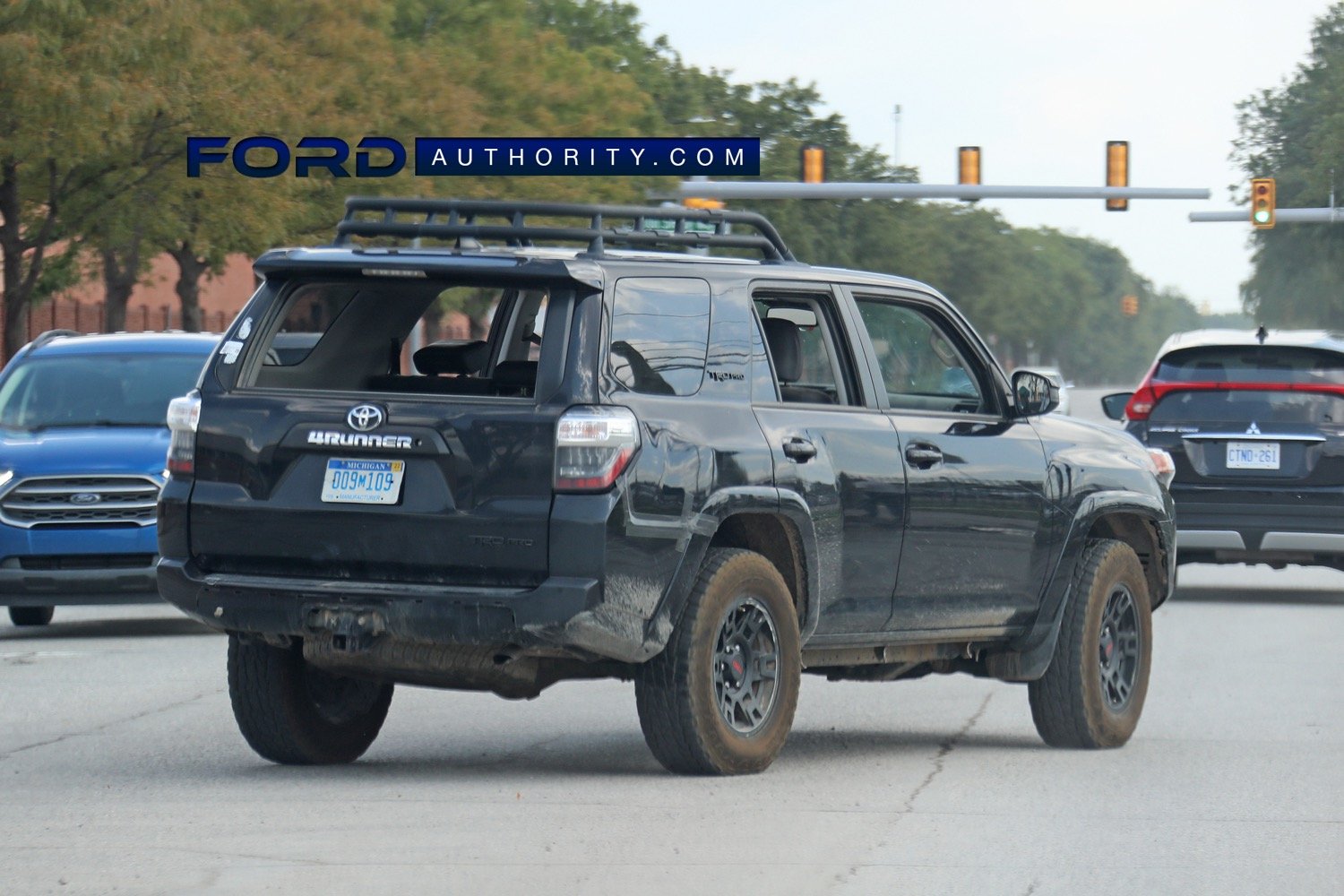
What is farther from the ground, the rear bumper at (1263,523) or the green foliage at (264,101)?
the green foliage at (264,101)

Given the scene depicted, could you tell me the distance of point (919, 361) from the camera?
9680 mm

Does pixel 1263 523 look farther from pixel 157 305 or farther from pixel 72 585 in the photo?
pixel 157 305

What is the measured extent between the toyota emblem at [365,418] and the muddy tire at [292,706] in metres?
0.89

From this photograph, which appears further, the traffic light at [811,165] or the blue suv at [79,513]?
the traffic light at [811,165]

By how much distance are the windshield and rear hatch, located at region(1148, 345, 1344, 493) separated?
6793mm

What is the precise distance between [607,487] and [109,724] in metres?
3.56

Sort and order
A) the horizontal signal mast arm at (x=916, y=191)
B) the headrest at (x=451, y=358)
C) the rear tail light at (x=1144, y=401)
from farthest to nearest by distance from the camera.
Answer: the horizontal signal mast arm at (x=916, y=191) → the rear tail light at (x=1144, y=401) → the headrest at (x=451, y=358)

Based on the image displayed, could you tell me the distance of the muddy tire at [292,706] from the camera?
28.6 feet

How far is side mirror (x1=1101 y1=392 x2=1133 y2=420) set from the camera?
59.2ft

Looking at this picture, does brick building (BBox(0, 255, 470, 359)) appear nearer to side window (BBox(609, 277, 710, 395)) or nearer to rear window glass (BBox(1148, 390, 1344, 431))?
rear window glass (BBox(1148, 390, 1344, 431))

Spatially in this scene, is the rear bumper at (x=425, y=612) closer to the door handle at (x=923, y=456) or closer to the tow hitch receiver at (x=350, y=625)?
the tow hitch receiver at (x=350, y=625)

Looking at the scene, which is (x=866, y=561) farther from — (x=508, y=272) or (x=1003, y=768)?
(x=508, y=272)

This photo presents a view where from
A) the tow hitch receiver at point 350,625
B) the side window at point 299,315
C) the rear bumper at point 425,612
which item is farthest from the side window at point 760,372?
the tow hitch receiver at point 350,625

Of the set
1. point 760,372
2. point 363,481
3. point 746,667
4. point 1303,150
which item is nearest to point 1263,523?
point 760,372
